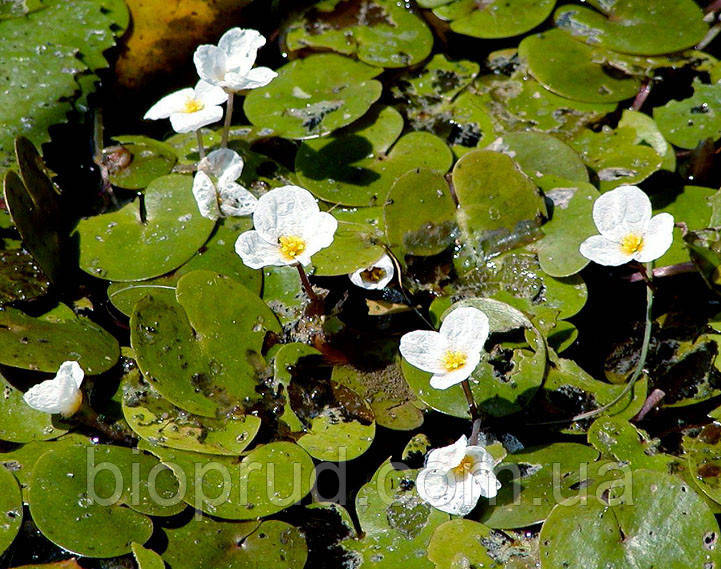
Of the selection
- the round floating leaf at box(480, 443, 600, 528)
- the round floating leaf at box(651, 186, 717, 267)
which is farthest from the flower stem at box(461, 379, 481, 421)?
the round floating leaf at box(651, 186, 717, 267)

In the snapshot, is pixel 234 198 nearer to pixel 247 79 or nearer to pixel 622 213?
pixel 247 79

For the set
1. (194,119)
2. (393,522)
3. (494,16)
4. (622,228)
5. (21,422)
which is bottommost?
(393,522)

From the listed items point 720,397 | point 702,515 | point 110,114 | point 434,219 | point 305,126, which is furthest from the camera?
point 110,114

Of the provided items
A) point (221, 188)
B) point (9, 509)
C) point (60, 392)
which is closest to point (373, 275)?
point (221, 188)

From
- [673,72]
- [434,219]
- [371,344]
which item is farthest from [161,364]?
[673,72]

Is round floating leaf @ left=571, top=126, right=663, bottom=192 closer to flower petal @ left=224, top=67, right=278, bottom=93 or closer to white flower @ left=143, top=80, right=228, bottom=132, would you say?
flower petal @ left=224, top=67, right=278, bottom=93

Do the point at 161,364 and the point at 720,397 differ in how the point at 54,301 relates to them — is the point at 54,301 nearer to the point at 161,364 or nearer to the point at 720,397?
the point at 161,364
